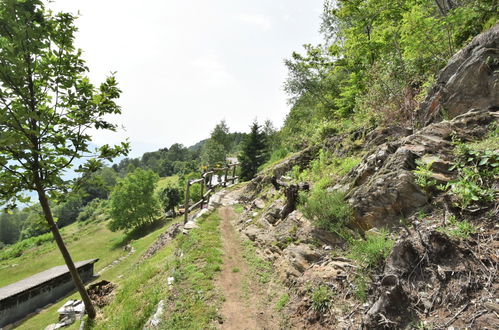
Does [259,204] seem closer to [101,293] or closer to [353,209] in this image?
[353,209]

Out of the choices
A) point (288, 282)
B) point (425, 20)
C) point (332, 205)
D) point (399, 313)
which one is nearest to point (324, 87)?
point (425, 20)

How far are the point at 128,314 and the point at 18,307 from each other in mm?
14818

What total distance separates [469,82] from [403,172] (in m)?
3.88

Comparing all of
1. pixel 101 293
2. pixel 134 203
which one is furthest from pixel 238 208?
pixel 134 203

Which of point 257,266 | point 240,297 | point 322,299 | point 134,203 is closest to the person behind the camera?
point 322,299

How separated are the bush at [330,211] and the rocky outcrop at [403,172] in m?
0.26

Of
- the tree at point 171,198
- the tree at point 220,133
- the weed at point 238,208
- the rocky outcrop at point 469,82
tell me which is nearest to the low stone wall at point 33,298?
the weed at point 238,208

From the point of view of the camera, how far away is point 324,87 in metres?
24.8

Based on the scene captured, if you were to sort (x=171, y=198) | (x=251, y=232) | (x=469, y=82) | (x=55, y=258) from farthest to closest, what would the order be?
(x=171, y=198) < (x=55, y=258) < (x=251, y=232) < (x=469, y=82)

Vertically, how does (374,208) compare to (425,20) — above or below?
below

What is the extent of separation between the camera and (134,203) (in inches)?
1433

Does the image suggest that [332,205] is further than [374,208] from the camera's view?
Yes

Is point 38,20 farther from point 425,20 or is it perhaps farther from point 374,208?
point 425,20

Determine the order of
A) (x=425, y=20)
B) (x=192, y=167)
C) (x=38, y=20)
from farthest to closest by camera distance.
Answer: (x=192, y=167)
(x=425, y=20)
(x=38, y=20)
